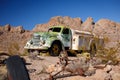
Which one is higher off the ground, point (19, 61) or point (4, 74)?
point (19, 61)

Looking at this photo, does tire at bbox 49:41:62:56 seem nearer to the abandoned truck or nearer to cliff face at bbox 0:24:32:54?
the abandoned truck

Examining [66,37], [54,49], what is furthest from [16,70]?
[66,37]

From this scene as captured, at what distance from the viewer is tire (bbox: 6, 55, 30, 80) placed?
4.58ft

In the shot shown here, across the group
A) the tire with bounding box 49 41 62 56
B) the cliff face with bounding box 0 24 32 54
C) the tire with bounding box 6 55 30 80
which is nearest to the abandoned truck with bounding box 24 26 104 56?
the tire with bounding box 49 41 62 56

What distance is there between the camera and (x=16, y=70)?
1.42m

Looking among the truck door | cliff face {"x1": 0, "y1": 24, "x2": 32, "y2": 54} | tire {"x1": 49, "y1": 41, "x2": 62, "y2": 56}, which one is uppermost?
cliff face {"x1": 0, "y1": 24, "x2": 32, "y2": 54}

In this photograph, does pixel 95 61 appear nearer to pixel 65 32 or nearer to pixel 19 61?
pixel 65 32

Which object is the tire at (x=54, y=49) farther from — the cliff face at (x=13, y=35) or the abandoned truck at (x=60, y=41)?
the cliff face at (x=13, y=35)

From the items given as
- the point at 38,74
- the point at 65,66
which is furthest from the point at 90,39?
the point at 38,74

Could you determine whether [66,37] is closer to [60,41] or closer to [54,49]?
[60,41]

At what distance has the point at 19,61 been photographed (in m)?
1.49

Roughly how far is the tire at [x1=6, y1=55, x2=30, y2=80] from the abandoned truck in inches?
459

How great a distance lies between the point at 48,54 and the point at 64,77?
6.80m

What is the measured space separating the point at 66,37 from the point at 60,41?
605mm
